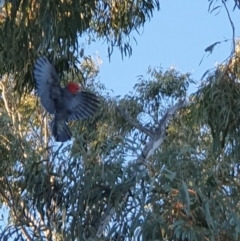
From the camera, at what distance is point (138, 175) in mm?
3166

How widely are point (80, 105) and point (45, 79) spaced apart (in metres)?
0.26

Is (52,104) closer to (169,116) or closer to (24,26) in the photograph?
(24,26)

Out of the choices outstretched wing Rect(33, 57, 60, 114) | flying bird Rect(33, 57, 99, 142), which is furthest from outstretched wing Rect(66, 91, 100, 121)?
outstretched wing Rect(33, 57, 60, 114)

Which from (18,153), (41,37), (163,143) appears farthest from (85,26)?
(163,143)

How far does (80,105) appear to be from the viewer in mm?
4328

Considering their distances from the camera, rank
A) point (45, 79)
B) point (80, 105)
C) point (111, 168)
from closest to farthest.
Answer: point (111, 168), point (45, 79), point (80, 105)

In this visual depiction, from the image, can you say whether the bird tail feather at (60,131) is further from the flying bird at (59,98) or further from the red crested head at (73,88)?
the red crested head at (73,88)

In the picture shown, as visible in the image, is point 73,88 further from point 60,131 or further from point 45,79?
point 60,131

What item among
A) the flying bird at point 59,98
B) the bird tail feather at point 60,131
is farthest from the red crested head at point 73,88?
the bird tail feather at point 60,131

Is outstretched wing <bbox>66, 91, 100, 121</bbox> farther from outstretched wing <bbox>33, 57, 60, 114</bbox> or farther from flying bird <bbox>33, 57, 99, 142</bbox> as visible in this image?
outstretched wing <bbox>33, 57, 60, 114</bbox>

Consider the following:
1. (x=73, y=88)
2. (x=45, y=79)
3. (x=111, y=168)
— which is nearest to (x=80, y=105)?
(x=73, y=88)

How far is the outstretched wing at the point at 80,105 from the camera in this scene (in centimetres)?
428

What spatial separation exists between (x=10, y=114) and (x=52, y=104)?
2.31 metres

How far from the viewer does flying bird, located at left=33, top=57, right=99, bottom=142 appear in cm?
418
